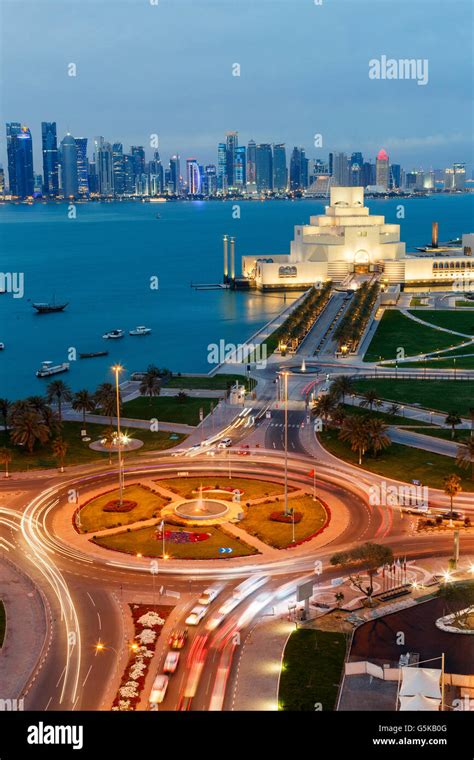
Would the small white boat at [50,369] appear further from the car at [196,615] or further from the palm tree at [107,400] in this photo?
the car at [196,615]

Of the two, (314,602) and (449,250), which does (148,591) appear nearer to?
(314,602)

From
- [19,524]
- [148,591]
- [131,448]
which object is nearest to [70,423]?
[131,448]

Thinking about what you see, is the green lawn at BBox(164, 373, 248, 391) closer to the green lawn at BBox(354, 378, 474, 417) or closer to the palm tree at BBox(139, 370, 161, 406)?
the palm tree at BBox(139, 370, 161, 406)

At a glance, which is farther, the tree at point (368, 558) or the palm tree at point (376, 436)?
the palm tree at point (376, 436)

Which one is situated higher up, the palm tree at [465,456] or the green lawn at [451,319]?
the green lawn at [451,319]

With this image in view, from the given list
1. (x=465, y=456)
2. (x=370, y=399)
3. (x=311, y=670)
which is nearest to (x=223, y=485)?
(x=465, y=456)

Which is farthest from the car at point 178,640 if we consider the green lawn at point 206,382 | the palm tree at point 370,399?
the green lawn at point 206,382

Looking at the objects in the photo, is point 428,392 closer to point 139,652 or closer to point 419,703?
point 139,652
